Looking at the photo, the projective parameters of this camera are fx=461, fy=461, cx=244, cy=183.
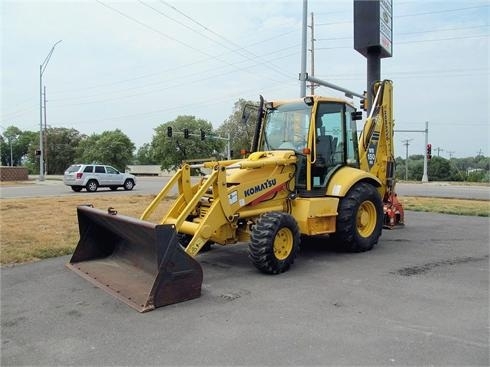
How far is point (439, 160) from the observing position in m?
82.6

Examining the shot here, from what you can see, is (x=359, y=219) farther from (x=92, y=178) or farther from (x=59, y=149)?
(x=59, y=149)

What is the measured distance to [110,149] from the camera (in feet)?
274

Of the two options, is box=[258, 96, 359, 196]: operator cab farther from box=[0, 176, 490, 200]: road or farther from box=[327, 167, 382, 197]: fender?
box=[0, 176, 490, 200]: road

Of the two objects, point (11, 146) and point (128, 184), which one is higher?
point (11, 146)

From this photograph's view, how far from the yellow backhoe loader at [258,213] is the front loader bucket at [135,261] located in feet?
0.04

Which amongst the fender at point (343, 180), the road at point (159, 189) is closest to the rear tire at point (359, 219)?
the fender at point (343, 180)

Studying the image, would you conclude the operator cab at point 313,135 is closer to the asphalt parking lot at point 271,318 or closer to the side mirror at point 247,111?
the side mirror at point 247,111

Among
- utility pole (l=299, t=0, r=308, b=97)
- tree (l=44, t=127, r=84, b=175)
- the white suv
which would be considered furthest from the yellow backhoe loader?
tree (l=44, t=127, r=84, b=175)

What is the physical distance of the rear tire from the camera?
7.88 metres

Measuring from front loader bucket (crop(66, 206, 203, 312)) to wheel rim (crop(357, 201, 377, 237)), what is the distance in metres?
3.95

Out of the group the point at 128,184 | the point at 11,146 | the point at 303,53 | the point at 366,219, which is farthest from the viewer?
the point at 11,146

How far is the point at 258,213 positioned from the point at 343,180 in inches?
69.4

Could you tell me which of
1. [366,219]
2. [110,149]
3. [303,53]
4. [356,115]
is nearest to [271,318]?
[366,219]

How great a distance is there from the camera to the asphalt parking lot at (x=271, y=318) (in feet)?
13.2
